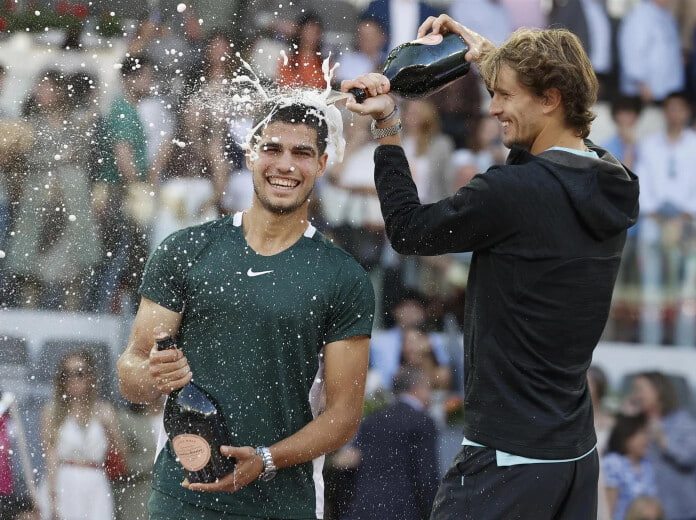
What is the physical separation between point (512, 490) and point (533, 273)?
51cm

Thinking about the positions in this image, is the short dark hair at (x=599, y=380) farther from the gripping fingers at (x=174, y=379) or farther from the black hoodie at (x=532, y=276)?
the gripping fingers at (x=174, y=379)

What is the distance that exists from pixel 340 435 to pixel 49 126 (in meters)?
2.56

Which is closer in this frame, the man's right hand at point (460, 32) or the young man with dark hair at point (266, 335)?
the young man with dark hair at point (266, 335)

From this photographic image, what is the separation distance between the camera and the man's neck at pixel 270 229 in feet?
10.2

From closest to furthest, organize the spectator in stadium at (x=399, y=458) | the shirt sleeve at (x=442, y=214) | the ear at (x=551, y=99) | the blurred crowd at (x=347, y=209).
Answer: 1. the shirt sleeve at (x=442, y=214)
2. the ear at (x=551, y=99)
3. the spectator in stadium at (x=399, y=458)
4. the blurred crowd at (x=347, y=209)

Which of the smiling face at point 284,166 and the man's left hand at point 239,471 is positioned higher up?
the smiling face at point 284,166

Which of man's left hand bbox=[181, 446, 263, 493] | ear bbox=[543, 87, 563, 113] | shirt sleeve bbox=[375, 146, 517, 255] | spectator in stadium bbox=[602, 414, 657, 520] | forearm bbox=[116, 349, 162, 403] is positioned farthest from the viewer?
spectator in stadium bbox=[602, 414, 657, 520]

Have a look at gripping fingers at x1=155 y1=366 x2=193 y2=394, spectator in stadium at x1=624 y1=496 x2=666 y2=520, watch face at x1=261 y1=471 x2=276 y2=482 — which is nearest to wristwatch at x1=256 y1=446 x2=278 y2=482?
watch face at x1=261 y1=471 x2=276 y2=482

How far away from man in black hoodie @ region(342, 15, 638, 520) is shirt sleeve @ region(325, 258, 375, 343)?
42 centimetres

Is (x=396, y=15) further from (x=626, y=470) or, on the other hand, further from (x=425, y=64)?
(x=626, y=470)

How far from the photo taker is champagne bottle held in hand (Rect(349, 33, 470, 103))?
3076 millimetres

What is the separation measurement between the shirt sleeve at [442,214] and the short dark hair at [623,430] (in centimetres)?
267

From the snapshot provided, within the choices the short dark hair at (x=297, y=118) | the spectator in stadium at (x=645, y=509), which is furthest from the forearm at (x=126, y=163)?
the spectator in stadium at (x=645, y=509)

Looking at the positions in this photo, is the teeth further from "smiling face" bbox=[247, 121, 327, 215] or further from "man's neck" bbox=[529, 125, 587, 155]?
"man's neck" bbox=[529, 125, 587, 155]
